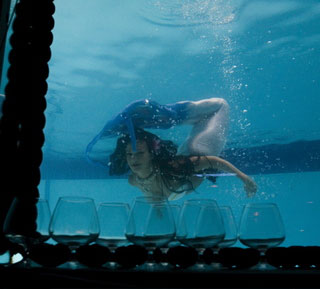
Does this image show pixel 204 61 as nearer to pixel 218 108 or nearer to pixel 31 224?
pixel 218 108

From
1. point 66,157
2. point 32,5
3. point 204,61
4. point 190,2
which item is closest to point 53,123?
point 66,157

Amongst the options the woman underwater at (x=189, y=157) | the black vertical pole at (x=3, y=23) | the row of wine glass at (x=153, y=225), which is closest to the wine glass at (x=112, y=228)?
the row of wine glass at (x=153, y=225)

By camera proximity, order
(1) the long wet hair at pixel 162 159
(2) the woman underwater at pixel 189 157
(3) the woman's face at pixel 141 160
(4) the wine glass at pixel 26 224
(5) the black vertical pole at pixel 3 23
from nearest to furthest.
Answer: (4) the wine glass at pixel 26 224, (5) the black vertical pole at pixel 3 23, (2) the woman underwater at pixel 189 157, (3) the woman's face at pixel 141 160, (1) the long wet hair at pixel 162 159

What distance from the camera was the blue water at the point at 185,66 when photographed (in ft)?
32.8

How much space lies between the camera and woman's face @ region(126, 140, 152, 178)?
297 inches

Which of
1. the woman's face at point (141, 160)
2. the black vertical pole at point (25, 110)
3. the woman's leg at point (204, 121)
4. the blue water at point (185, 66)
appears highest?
the blue water at point (185, 66)

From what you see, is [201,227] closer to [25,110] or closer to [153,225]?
[153,225]

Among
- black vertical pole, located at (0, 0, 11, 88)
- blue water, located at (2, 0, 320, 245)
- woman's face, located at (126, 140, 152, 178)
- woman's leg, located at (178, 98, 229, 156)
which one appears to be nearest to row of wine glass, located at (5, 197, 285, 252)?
black vertical pole, located at (0, 0, 11, 88)

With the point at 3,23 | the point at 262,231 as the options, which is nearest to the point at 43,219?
the point at 262,231

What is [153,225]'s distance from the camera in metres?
0.62

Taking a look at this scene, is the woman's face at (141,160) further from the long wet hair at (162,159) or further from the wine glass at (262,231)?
the wine glass at (262,231)

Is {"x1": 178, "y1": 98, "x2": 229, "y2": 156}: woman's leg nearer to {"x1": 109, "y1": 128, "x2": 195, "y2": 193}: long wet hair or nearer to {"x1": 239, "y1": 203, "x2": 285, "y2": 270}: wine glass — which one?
{"x1": 109, "y1": 128, "x2": 195, "y2": 193}: long wet hair

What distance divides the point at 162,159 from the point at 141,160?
6.46 m

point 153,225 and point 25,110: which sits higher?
point 25,110
